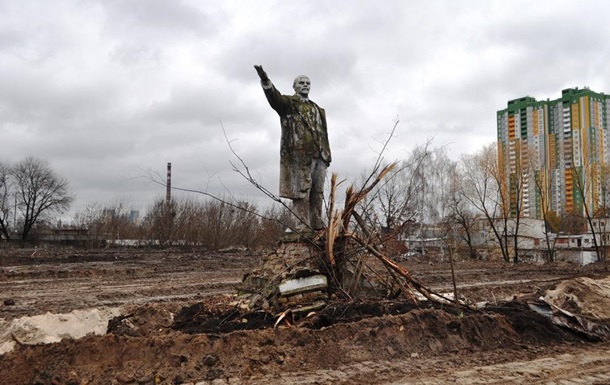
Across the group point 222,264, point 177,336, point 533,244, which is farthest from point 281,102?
point 533,244

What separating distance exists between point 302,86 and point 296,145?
93 cm

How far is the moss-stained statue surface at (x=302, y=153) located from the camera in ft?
24.4

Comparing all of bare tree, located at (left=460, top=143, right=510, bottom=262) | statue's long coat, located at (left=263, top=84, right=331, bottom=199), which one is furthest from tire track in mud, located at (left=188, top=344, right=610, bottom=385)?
bare tree, located at (left=460, top=143, right=510, bottom=262)

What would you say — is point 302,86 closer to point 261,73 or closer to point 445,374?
point 261,73

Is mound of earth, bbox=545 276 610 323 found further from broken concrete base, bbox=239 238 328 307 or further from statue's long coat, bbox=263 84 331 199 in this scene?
statue's long coat, bbox=263 84 331 199

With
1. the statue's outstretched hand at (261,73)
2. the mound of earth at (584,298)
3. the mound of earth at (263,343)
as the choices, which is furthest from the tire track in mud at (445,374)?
the statue's outstretched hand at (261,73)

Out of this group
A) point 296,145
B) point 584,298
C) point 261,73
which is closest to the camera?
point 261,73

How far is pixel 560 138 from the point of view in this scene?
4216 centimetres

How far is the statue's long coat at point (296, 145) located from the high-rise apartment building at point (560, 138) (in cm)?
2425

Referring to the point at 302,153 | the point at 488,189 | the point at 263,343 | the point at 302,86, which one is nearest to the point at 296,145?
the point at 302,153

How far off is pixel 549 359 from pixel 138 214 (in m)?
40.6

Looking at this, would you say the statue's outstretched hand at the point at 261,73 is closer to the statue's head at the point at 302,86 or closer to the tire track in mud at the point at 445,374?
the statue's head at the point at 302,86

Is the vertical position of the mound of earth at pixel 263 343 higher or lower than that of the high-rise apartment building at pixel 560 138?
lower

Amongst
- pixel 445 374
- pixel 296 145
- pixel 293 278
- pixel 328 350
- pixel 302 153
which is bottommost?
pixel 445 374
